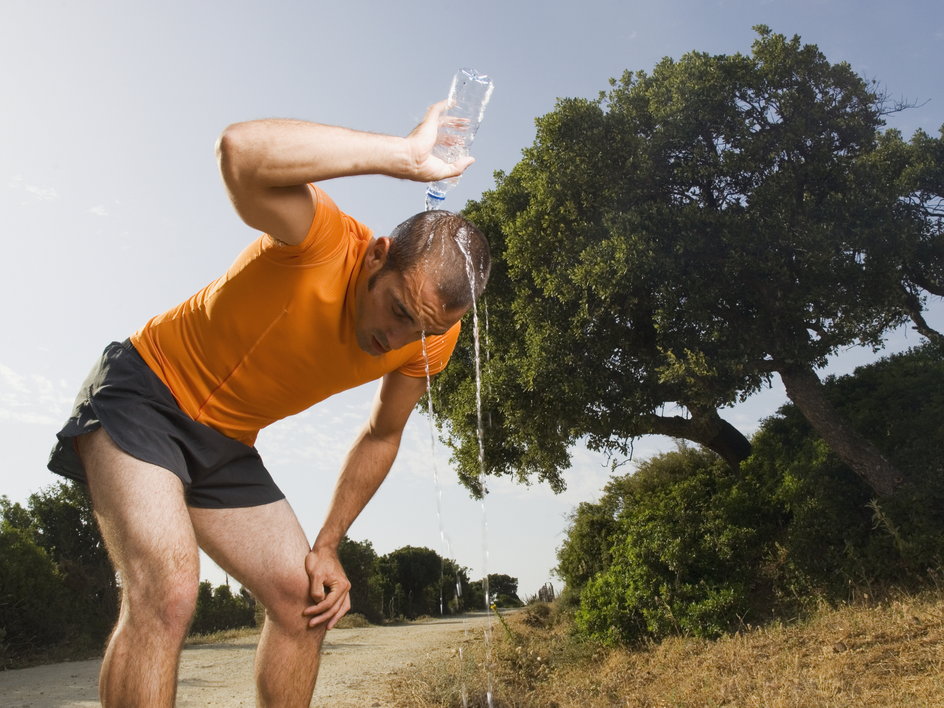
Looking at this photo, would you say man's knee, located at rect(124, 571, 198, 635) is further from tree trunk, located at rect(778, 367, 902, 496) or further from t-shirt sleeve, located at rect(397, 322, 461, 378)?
tree trunk, located at rect(778, 367, 902, 496)

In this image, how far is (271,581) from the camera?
275 centimetres

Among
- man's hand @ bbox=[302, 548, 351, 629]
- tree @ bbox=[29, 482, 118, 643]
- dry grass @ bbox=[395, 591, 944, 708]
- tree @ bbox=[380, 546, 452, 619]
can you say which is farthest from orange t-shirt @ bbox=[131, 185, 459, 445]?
tree @ bbox=[380, 546, 452, 619]

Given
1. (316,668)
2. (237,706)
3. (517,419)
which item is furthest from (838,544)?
(316,668)

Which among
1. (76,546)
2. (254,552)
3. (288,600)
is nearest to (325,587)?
(288,600)

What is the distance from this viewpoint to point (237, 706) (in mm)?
6312

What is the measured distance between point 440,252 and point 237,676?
6885 mm

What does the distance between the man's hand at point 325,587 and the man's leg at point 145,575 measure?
64 cm

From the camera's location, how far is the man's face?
2.57 metres

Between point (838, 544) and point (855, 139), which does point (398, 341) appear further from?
point (855, 139)

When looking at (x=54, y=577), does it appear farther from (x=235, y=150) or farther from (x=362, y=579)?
(x=235, y=150)

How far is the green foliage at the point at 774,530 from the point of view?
363 inches

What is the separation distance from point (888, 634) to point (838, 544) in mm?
2418

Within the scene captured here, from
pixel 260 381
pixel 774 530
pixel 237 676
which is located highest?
pixel 260 381

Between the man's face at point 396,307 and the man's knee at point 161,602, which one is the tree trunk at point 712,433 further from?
the man's knee at point 161,602
